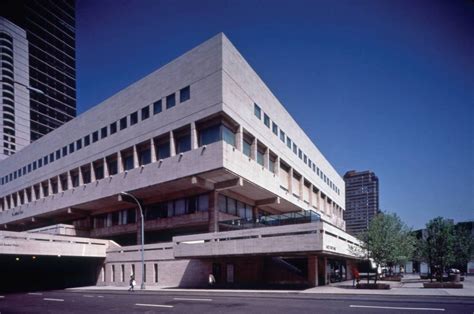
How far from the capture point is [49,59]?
14238cm

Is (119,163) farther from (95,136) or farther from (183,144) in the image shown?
(183,144)

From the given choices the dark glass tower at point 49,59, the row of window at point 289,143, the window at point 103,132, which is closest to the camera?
the row of window at point 289,143

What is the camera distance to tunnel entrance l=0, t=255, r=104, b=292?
149ft

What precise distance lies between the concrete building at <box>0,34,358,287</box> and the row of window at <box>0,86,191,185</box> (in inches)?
6.8

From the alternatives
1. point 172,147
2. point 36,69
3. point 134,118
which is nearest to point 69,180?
point 134,118

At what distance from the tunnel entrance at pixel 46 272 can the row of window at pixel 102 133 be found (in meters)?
15.2

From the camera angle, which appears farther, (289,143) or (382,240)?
(289,143)

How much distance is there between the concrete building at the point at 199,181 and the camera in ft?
96.8

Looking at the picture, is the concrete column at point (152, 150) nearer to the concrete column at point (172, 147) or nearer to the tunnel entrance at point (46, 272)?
the concrete column at point (172, 147)

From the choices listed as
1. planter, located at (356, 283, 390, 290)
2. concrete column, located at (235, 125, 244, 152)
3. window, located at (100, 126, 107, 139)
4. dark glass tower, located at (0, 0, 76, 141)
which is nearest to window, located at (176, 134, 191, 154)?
concrete column, located at (235, 125, 244, 152)

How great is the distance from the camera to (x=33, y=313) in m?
16.6

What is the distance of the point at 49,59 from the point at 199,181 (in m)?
139

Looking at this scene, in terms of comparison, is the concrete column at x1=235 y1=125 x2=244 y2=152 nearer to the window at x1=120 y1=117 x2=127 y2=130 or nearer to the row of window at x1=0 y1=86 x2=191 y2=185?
the row of window at x1=0 y1=86 x2=191 y2=185

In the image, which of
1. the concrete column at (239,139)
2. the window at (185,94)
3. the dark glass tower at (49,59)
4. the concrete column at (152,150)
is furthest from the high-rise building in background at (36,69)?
the concrete column at (239,139)
